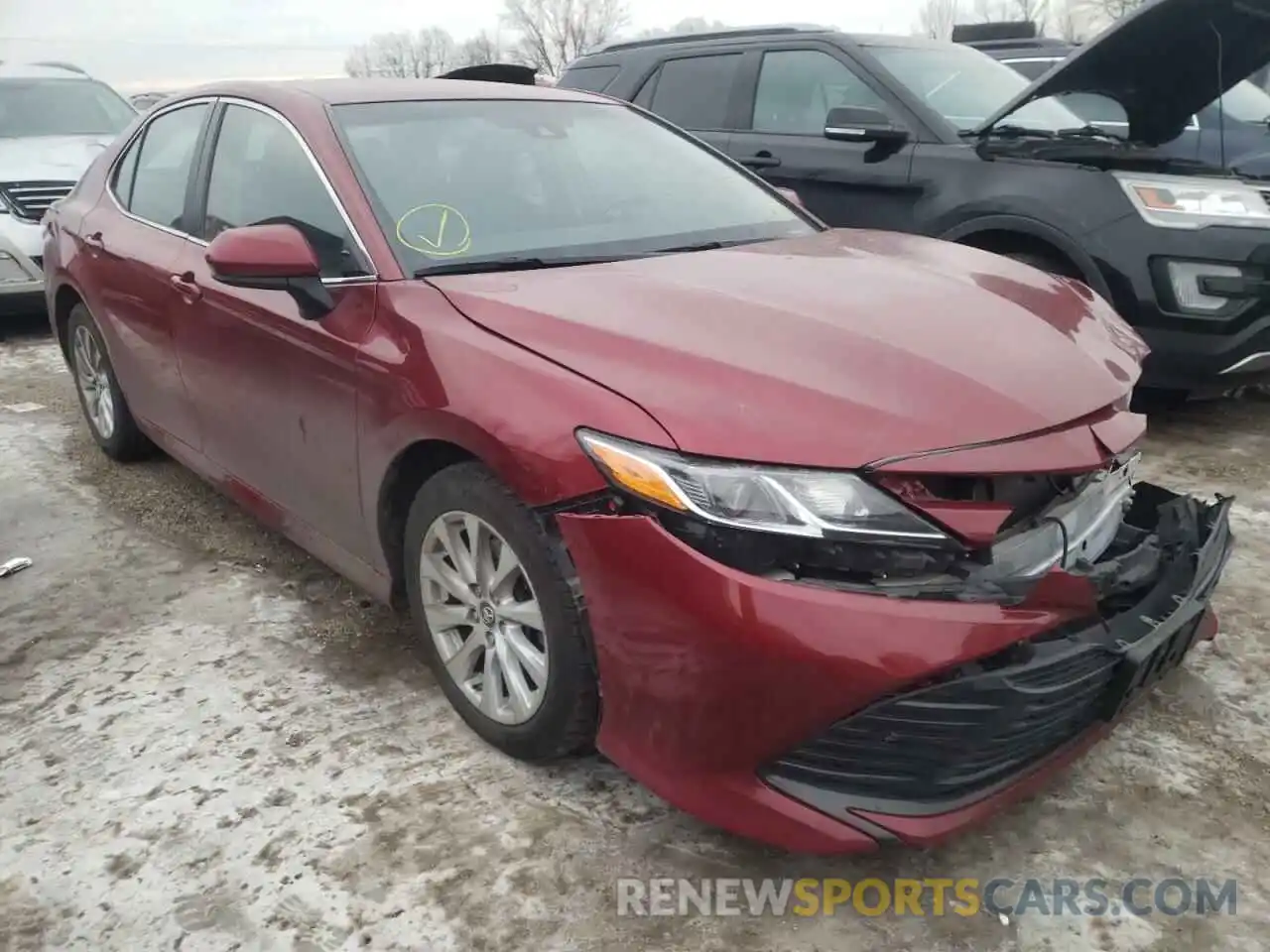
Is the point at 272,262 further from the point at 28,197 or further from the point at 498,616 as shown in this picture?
the point at 28,197

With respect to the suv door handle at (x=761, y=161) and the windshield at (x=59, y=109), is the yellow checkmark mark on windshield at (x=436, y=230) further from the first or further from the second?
the windshield at (x=59, y=109)

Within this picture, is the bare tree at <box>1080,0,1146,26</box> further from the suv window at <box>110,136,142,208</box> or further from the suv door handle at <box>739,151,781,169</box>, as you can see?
the suv window at <box>110,136,142,208</box>

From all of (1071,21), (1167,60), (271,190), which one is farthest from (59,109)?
(1071,21)

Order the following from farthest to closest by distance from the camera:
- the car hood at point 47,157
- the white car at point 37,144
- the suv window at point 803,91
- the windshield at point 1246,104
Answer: the car hood at point 47,157
the white car at point 37,144
the windshield at point 1246,104
the suv window at point 803,91

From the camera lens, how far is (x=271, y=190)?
3.12 meters

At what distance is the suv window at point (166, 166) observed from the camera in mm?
3652

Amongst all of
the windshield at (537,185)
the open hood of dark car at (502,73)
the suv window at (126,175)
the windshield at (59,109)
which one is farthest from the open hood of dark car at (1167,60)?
the windshield at (59,109)

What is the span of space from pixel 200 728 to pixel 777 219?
215cm

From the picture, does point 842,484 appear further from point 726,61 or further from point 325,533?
point 726,61

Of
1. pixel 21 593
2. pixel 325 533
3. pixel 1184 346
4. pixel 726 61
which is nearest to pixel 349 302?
pixel 325 533

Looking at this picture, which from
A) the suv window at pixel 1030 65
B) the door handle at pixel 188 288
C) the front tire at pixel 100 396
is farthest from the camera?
the suv window at pixel 1030 65

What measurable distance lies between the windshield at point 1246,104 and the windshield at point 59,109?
804 centimetres

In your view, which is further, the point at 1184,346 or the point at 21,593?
the point at 1184,346

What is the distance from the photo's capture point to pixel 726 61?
587 centimetres
